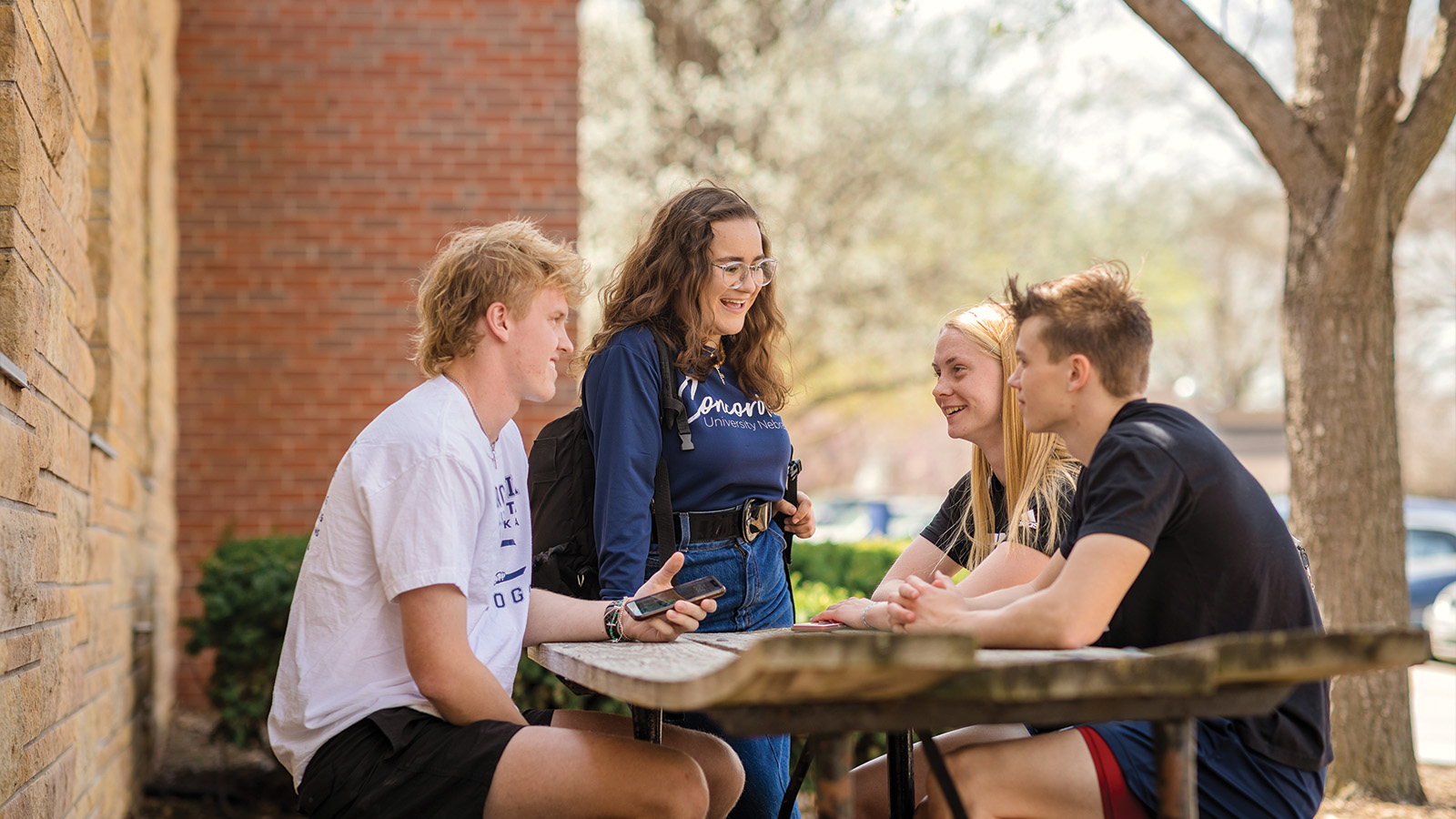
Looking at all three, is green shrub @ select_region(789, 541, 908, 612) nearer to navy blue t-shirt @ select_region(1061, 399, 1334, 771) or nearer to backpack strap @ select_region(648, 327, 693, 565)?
backpack strap @ select_region(648, 327, 693, 565)

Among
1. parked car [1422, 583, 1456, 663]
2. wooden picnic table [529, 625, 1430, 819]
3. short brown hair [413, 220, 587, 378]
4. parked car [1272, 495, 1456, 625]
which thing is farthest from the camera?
parked car [1272, 495, 1456, 625]

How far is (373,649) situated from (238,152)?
565cm

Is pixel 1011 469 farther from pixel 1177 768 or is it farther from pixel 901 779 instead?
pixel 1177 768

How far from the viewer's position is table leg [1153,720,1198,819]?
5.86 ft

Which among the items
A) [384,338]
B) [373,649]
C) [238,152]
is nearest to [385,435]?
[373,649]

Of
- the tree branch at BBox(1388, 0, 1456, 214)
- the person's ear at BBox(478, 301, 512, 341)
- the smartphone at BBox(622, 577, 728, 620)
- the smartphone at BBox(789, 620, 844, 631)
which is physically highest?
the tree branch at BBox(1388, 0, 1456, 214)

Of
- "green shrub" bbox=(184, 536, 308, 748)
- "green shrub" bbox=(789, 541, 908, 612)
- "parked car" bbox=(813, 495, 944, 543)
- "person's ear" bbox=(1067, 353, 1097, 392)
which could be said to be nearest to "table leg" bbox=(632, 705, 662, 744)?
"person's ear" bbox=(1067, 353, 1097, 392)

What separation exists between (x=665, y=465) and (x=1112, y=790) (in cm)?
136

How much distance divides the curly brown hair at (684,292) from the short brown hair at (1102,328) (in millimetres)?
1153

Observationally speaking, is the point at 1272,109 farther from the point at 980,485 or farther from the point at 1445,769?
the point at 1445,769

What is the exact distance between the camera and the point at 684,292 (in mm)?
3240

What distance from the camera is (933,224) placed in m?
16.2

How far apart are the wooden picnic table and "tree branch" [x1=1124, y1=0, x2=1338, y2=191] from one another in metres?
3.87

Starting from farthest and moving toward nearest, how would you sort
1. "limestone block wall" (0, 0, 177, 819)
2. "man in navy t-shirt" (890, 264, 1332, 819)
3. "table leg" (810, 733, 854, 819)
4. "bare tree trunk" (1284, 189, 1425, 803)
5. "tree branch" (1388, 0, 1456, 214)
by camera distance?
"bare tree trunk" (1284, 189, 1425, 803)
"tree branch" (1388, 0, 1456, 214)
"limestone block wall" (0, 0, 177, 819)
"man in navy t-shirt" (890, 264, 1332, 819)
"table leg" (810, 733, 854, 819)
